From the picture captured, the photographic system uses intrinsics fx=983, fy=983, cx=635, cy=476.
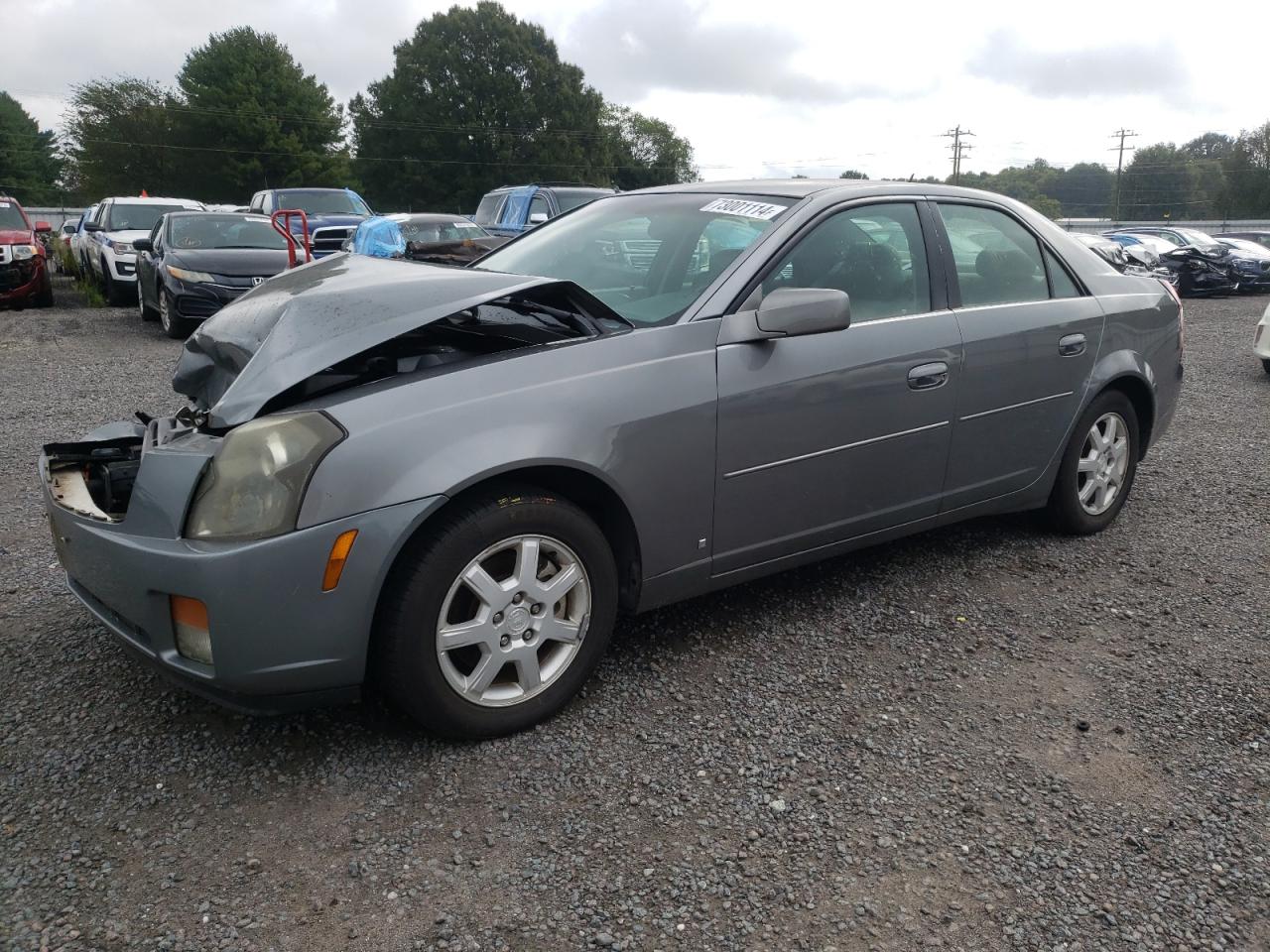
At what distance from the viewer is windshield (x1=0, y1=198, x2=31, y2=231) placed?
13712 mm

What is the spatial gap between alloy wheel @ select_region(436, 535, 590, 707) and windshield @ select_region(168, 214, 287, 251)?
9768 mm

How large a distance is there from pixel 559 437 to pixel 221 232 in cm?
1033

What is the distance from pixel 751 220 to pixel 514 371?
3.86 feet

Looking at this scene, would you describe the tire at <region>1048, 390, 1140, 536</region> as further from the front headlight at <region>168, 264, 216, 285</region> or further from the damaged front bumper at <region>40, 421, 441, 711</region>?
the front headlight at <region>168, 264, 216, 285</region>

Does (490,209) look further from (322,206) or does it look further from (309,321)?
(309,321)

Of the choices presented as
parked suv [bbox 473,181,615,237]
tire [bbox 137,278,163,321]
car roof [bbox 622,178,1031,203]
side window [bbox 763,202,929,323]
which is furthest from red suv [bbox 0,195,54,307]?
side window [bbox 763,202,929,323]

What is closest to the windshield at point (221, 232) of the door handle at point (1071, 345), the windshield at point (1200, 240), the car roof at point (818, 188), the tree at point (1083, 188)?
the car roof at point (818, 188)

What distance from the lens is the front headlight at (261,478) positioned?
2336mm

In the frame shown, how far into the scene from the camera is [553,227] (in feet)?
13.4

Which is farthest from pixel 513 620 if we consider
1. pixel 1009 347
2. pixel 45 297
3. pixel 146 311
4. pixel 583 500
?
pixel 45 297

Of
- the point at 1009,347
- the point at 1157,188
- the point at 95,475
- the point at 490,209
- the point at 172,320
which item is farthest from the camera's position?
the point at 1157,188

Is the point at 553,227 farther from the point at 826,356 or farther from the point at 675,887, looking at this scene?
the point at 675,887

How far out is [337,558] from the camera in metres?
2.36

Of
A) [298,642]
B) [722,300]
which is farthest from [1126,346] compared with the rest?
[298,642]
